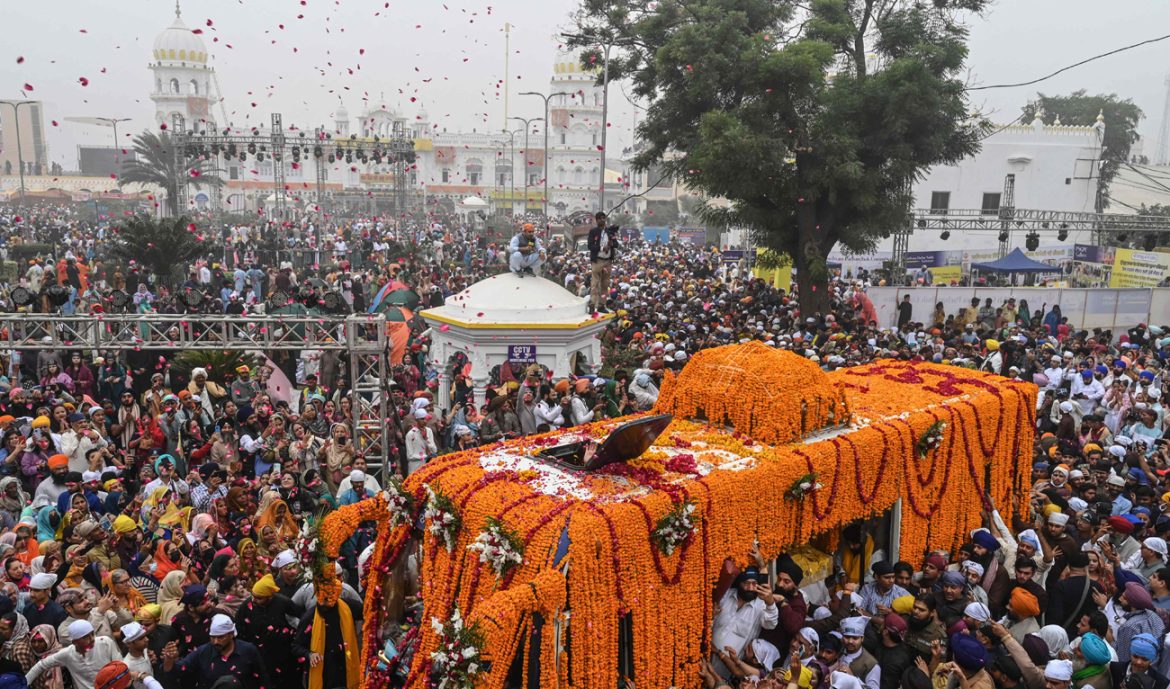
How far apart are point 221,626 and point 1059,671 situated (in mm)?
5524

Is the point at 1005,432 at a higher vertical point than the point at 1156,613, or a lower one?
higher

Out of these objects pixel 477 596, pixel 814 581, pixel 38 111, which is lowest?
pixel 814 581

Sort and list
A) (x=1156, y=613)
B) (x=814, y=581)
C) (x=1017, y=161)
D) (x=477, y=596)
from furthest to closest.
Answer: (x=1017, y=161), (x=814, y=581), (x=1156, y=613), (x=477, y=596)

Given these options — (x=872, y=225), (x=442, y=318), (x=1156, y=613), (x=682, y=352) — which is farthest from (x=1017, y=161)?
(x=1156, y=613)

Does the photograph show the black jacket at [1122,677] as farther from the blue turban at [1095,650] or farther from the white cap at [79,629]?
the white cap at [79,629]

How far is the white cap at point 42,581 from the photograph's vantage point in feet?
20.3

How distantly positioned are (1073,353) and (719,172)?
802 cm

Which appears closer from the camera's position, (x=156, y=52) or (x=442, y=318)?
(x=442, y=318)

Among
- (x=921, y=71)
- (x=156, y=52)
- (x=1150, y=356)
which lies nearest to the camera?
(x=1150, y=356)

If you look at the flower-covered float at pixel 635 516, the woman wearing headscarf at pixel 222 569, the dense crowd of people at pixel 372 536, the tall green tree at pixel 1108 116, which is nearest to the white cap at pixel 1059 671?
the dense crowd of people at pixel 372 536

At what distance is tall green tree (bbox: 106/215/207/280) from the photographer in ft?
78.5

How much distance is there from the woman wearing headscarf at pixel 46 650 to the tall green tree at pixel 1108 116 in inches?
2626

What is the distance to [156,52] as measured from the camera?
83500mm

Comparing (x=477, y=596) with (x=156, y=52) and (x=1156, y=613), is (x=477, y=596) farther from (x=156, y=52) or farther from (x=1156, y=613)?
(x=156, y=52)
